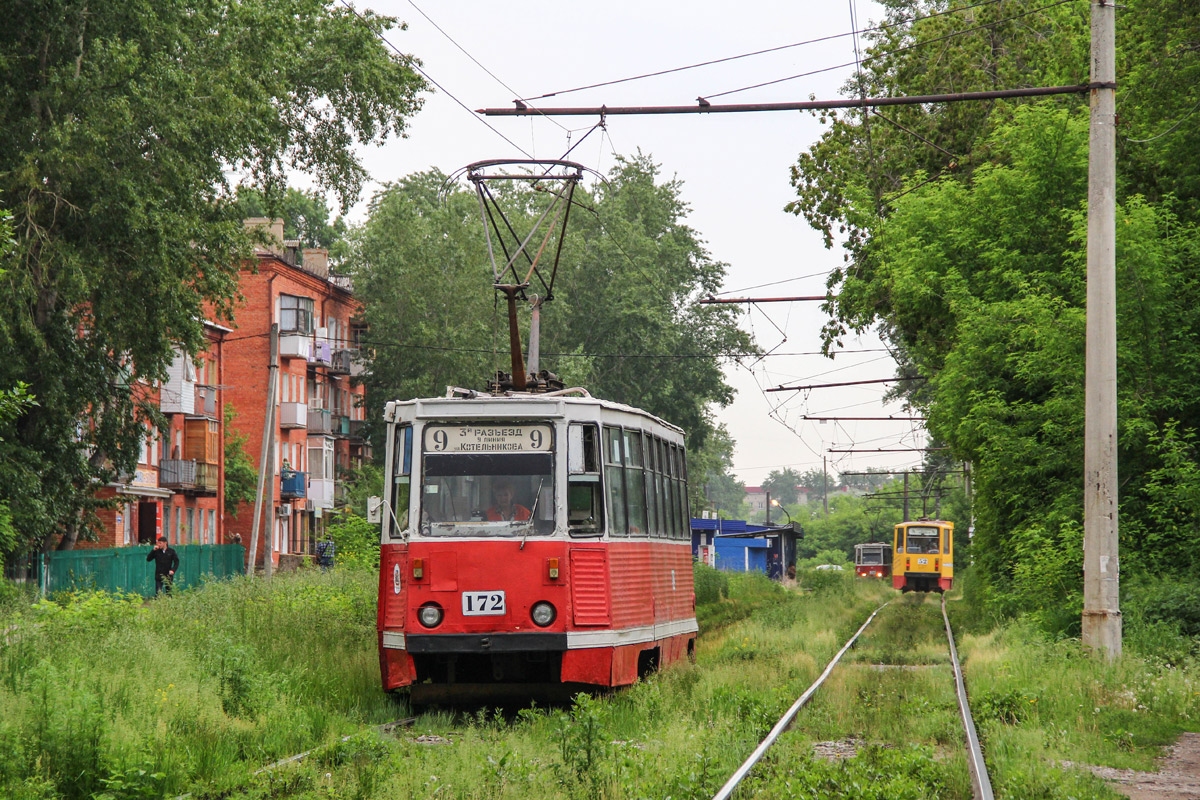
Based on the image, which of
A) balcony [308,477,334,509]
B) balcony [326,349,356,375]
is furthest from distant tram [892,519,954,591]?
balcony [326,349,356,375]

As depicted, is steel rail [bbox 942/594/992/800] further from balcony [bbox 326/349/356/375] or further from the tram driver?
balcony [bbox 326/349/356/375]

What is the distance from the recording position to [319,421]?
231 ft

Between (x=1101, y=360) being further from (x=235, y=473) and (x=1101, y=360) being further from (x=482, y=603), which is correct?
(x=235, y=473)

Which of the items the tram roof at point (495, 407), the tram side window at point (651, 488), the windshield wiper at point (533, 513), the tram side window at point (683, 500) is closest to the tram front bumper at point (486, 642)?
the windshield wiper at point (533, 513)

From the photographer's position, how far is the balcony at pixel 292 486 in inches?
2581

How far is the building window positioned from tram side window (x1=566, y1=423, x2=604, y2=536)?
5271 centimetres

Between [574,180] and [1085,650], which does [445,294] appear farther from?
[1085,650]

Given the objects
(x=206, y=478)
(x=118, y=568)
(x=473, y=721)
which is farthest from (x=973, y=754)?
(x=206, y=478)

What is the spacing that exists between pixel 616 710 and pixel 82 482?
20.1m

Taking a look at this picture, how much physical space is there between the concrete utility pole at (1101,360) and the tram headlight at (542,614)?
622 centimetres

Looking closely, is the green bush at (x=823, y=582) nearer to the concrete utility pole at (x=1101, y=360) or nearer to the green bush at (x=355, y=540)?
the green bush at (x=355, y=540)

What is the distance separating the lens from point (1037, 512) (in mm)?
20969

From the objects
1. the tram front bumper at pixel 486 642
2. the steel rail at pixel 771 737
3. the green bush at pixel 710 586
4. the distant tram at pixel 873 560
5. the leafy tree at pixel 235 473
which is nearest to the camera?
the steel rail at pixel 771 737

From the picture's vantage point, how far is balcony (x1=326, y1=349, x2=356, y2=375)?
72.8 meters
